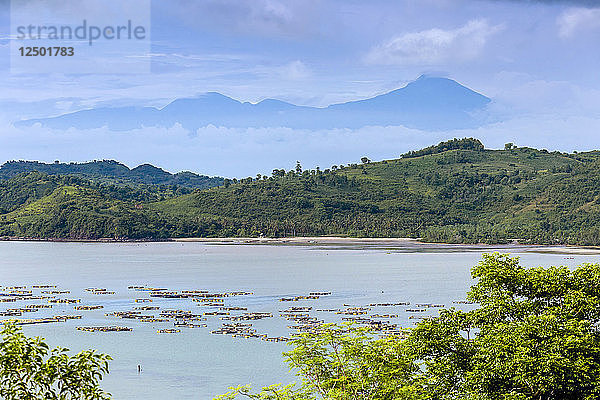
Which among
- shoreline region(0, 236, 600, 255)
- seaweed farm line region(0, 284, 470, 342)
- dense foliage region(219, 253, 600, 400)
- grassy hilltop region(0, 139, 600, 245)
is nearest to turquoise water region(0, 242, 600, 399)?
seaweed farm line region(0, 284, 470, 342)

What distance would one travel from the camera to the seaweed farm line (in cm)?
4081

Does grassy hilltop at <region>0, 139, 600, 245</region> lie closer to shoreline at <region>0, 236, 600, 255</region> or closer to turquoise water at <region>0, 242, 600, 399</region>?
shoreline at <region>0, 236, 600, 255</region>

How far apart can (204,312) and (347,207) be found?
118 metres

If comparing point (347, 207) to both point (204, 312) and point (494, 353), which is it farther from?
point (494, 353)

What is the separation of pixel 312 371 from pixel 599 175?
14624 centimetres

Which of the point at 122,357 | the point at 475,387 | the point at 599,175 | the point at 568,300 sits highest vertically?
the point at 599,175

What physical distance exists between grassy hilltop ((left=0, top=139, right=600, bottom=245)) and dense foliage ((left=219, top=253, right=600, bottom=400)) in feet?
370

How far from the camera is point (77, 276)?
73.8 m

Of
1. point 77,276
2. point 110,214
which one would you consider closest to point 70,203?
point 110,214

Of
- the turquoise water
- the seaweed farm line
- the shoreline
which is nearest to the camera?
the turquoise water

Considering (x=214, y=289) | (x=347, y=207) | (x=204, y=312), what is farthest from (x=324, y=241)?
(x=204, y=312)

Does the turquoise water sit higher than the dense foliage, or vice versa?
the dense foliage

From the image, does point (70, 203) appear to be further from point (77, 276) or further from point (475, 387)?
point (475, 387)

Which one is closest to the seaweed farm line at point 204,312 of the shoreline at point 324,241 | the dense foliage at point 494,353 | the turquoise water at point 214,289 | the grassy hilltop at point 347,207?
the turquoise water at point 214,289
